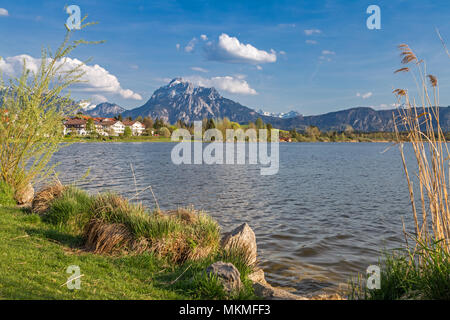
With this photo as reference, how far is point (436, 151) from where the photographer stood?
18.9 ft

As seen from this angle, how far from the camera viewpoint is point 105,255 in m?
8.14

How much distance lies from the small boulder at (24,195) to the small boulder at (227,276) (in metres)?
10.8

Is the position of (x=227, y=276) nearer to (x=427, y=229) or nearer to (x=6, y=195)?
(x=427, y=229)

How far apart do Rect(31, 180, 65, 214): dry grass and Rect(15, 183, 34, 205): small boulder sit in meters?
1.20

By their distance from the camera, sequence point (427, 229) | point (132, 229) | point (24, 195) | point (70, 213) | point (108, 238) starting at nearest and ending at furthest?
point (427, 229), point (108, 238), point (132, 229), point (70, 213), point (24, 195)

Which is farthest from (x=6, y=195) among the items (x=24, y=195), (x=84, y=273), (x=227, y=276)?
(x=227, y=276)

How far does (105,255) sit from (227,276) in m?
3.80

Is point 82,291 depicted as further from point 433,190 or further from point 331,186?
point 331,186

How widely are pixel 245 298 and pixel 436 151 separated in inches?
171

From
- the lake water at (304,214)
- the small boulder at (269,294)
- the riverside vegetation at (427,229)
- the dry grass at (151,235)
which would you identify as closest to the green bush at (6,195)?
the dry grass at (151,235)

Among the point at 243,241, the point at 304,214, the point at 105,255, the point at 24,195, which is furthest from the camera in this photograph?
the point at 304,214
